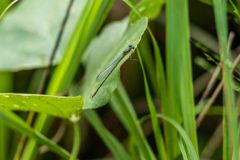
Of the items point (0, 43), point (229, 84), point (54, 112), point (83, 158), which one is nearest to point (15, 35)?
point (0, 43)

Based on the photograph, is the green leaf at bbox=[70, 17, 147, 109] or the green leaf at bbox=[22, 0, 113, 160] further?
the green leaf at bbox=[22, 0, 113, 160]

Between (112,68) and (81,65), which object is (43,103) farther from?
(81,65)

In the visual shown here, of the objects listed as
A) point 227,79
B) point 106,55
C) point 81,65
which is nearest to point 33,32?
point 81,65

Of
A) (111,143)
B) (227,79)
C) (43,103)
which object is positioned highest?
(227,79)

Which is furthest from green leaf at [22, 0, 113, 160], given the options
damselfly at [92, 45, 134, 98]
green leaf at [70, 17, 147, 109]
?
damselfly at [92, 45, 134, 98]

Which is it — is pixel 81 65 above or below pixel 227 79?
A: below

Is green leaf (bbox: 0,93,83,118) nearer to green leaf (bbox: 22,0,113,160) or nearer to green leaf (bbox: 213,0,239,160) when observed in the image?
green leaf (bbox: 22,0,113,160)

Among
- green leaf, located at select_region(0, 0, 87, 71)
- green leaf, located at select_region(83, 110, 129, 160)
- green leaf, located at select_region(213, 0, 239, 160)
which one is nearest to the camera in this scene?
green leaf, located at select_region(213, 0, 239, 160)

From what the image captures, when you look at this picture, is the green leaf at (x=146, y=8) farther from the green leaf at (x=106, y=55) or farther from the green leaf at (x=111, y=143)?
the green leaf at (x=111, y=143)
